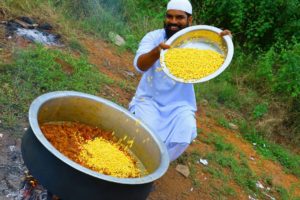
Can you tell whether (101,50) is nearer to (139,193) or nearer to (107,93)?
(107,93)

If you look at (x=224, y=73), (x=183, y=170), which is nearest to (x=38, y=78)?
(x=183, y=170)

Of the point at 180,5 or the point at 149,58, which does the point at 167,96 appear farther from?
the point at 180,5

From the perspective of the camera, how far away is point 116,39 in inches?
256

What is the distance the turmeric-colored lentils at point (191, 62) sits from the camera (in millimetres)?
3098

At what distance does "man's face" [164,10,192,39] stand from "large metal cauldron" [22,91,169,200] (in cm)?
91

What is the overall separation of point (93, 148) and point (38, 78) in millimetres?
1861

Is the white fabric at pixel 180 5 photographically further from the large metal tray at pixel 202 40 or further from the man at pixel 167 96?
the large metal tray at pixel 202 40

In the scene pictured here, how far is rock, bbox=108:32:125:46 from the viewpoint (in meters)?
6.45

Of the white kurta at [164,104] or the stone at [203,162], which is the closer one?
the white kurta at [164,104]

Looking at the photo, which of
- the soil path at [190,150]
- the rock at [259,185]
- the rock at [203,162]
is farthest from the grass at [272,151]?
the rock at [203,162]

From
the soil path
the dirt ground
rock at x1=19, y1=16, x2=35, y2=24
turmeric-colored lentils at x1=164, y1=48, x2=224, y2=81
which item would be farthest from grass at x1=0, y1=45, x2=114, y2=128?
turmeric-colored lentils at x1=164, y1=48, x2=224, y2=81

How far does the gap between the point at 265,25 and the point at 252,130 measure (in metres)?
2.57

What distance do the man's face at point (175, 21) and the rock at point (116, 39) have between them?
310cm

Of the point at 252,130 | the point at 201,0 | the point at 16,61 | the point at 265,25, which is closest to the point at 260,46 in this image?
the point at 265,25
